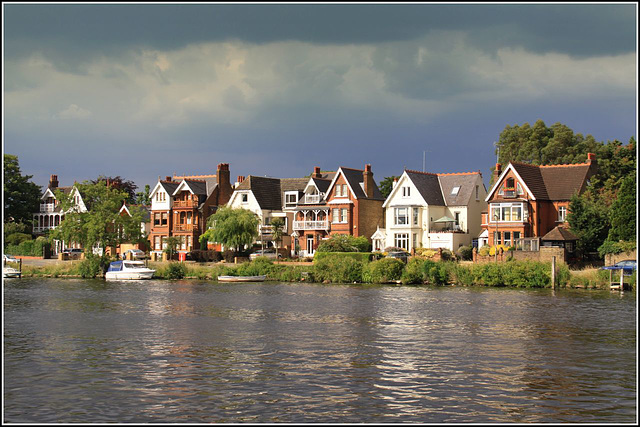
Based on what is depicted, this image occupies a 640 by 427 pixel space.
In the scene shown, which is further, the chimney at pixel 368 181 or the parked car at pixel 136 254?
the parked car at pixel 136 254

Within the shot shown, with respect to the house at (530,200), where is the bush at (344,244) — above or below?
below

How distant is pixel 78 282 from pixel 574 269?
47730 mm

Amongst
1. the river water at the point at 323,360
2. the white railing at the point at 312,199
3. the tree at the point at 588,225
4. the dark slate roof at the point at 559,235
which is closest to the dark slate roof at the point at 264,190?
the white railing at the point at 312,199

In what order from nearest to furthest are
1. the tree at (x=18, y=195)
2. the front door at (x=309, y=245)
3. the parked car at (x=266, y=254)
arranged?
the parked car at (x=266, y=254)
the front door at (x=309, y=245)
the tree at (x=18, y=195)

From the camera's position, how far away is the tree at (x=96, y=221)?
85.4 m

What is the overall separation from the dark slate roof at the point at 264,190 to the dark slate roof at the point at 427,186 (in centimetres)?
2025

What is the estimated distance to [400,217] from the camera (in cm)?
8875

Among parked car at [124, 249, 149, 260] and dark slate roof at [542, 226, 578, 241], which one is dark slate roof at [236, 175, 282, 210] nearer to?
parked car at [124, 249, 149, 260]

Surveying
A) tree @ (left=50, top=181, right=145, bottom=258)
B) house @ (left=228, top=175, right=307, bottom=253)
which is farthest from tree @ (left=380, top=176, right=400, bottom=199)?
tree @ (left=50, top=181, right=145, bottom=258)

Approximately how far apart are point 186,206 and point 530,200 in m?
45.4

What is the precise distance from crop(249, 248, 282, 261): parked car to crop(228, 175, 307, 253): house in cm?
400

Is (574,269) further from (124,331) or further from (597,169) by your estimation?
(124,331)

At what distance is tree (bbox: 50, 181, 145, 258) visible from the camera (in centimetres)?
8538

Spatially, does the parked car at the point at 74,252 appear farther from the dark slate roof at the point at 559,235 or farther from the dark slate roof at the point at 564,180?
the dark slate roof at the point at 559,235
